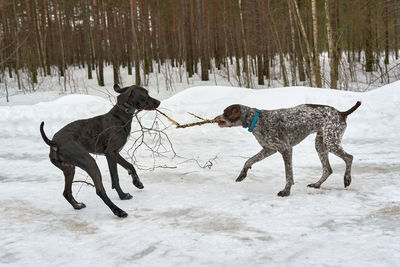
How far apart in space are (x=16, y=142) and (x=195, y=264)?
26.4ft

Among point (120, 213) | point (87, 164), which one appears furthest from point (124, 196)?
point (87, 164)

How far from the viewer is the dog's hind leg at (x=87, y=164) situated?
381 cm

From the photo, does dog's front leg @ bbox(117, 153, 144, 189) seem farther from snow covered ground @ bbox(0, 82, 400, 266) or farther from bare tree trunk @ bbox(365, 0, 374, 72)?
bare tree trunk @ bbox(365, 0, 374, 72)

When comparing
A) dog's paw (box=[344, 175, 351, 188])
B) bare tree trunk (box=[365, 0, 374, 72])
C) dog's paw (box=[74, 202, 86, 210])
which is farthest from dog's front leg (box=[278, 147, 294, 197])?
bare tree trunk (box=[365, 0, 374, 72])

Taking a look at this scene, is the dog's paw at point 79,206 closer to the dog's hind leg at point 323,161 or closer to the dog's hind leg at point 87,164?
the dog's hind leg at point 87,164

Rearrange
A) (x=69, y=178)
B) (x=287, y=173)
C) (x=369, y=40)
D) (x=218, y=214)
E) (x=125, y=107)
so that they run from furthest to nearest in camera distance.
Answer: (x=369, y=40)
(x=125, y=107)
(x=287, y=173)
(x=69, y=178)
(x=218, y=214)

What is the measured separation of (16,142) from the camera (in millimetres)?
9008

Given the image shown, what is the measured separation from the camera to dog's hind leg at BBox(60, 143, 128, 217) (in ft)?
12.5

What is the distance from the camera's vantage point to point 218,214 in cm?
379

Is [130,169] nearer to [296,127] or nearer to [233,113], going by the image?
[233,113]

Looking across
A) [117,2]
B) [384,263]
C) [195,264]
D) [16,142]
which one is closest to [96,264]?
[195,264]

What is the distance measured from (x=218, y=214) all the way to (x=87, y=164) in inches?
62.4

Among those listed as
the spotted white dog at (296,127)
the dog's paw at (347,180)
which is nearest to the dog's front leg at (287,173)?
the spotted white dog at (296,127)

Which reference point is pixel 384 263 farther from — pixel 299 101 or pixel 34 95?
pixel 34 95
